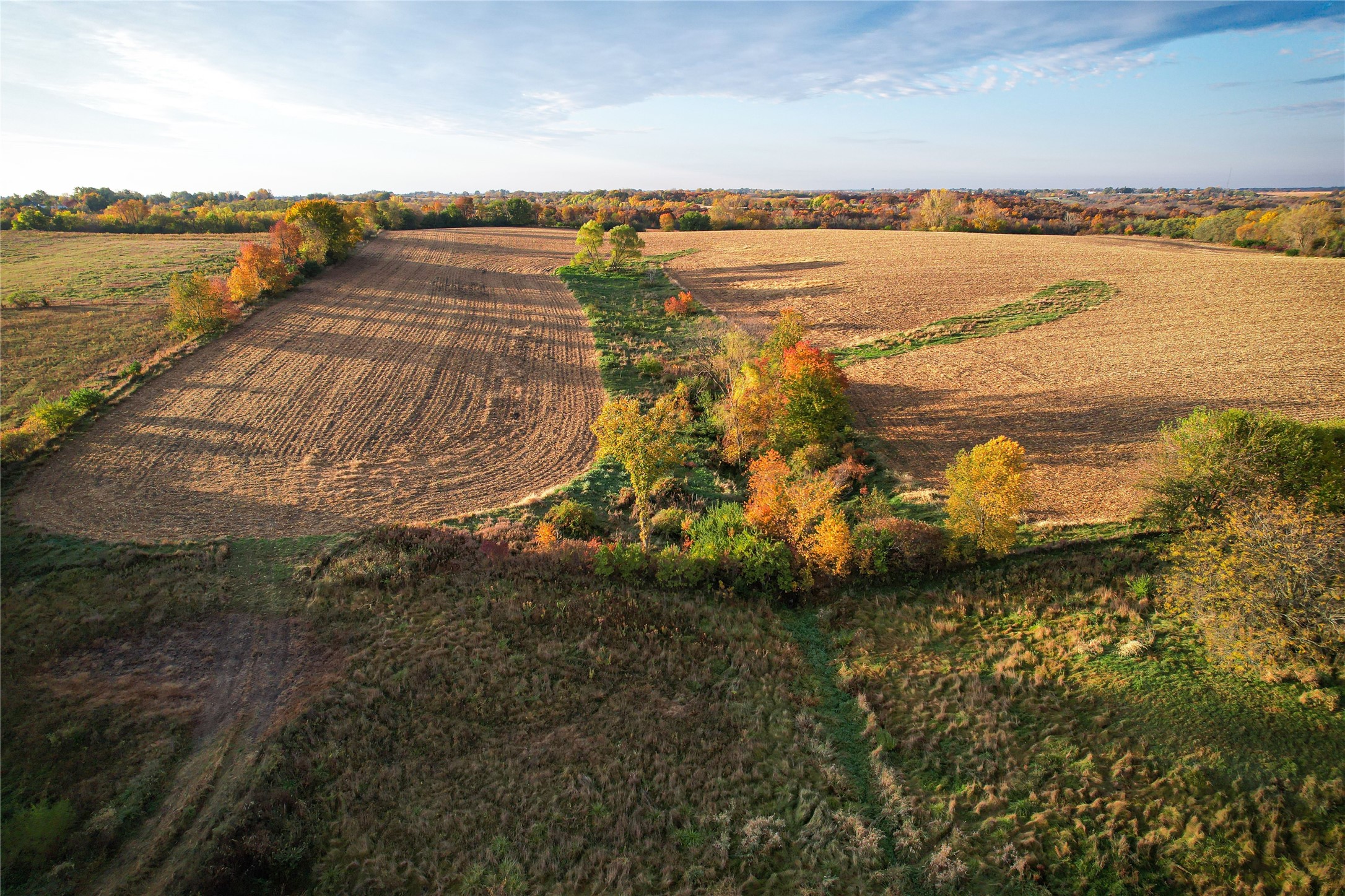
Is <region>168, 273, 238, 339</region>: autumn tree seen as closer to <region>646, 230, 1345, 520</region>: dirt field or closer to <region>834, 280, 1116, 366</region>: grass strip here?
<region>646, 230, 1345, 520</region>: dirt field

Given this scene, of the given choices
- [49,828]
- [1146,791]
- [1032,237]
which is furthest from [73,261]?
[1032,237]

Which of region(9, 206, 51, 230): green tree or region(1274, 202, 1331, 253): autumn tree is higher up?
region(9, 206, 51, 230): green tree

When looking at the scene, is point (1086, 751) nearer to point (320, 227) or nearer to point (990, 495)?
point (990, 495)

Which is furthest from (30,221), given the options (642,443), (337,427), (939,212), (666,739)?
(939,212)

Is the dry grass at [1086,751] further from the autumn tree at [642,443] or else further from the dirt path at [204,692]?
the dirt path at [204,692]

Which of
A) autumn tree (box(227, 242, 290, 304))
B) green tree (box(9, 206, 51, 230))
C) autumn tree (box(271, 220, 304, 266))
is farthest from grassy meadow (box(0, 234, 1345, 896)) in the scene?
green tree (box(9, 206, 51, 230))

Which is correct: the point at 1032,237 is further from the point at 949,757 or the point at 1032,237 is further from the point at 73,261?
the point at 73,261

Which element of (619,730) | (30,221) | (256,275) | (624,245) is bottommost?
(619,730)
